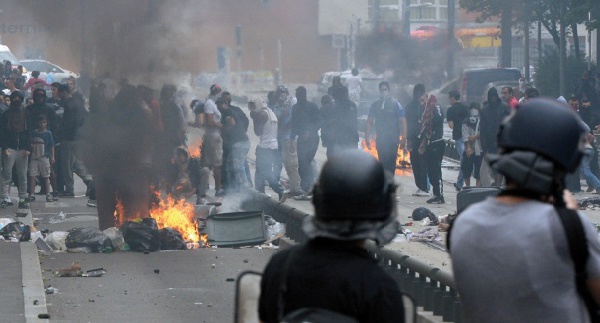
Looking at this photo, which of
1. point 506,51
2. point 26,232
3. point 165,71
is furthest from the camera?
point 506,51

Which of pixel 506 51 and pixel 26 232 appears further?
pixel 506 51

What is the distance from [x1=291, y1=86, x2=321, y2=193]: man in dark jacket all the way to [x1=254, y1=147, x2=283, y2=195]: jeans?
0.40m

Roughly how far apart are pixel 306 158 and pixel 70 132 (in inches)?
140

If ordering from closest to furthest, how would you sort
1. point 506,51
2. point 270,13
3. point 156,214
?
point 156,214 → point 506,51 → point 270,13

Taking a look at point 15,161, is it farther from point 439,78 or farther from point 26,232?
point 439,78

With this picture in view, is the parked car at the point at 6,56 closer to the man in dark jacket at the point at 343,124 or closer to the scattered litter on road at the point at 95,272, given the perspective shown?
the man in dark jacket at the point at 343,124

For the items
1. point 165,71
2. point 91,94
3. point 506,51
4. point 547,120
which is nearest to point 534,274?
point 547,120

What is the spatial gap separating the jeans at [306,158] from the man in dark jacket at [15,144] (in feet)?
12.6

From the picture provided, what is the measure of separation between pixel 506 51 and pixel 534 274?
38.2 meters

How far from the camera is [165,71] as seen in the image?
1772 centimetres

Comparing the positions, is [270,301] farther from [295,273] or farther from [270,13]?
[270,13]

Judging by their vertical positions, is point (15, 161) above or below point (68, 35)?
below

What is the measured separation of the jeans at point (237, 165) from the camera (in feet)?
63.4

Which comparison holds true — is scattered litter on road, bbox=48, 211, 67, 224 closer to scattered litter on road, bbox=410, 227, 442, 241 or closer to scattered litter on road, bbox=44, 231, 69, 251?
scattered litter on road, bbox=44, 231, 69, 251
